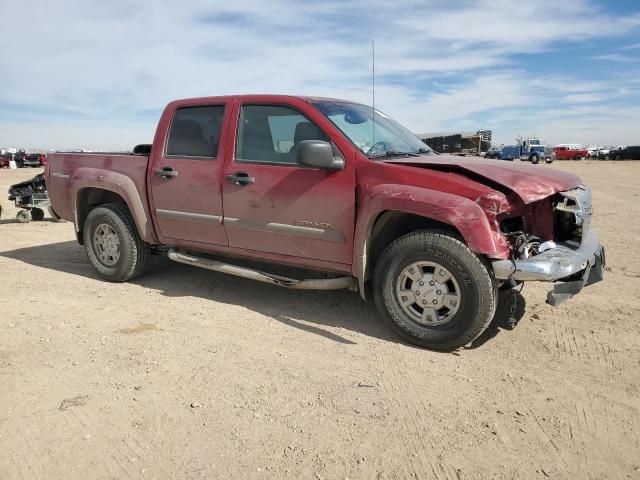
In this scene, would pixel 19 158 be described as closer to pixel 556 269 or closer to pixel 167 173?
pixel 167 173

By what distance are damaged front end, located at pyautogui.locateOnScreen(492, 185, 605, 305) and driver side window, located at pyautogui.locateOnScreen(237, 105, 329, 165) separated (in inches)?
65.7

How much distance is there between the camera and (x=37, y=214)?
1034 cm

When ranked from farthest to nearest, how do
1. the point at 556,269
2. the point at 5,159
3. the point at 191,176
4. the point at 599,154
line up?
the point at 599,154 → the point at 5,159 → the point at 191,176 → the point at 556,269

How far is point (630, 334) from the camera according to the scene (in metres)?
3.95

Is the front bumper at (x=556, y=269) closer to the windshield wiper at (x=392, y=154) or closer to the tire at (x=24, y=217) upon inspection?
the windshield wiper at (x=392, y=154)

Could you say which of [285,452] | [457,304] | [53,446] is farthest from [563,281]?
[53,446]

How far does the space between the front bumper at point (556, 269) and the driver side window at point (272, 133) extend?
1.73 metres

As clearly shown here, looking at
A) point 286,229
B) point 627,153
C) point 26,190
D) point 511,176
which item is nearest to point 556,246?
point 511,176

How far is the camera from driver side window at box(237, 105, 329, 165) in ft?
14.1

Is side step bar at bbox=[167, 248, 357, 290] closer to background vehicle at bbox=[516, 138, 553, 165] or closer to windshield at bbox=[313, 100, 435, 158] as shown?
windshield at bbox=[313, 100, 435, 158]

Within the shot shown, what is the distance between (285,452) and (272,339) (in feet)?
4.80

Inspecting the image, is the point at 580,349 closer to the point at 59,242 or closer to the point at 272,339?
the point at 272,339

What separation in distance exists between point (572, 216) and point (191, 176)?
3332mm

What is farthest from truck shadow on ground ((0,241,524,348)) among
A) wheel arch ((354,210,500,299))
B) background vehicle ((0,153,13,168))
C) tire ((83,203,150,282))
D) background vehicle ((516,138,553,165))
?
background vehicle ((516,138,553,165))
